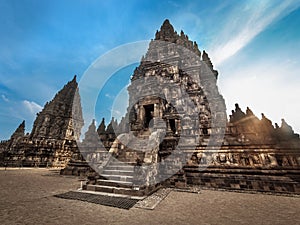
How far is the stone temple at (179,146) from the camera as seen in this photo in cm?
684

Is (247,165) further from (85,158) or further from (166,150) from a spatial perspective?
(85,158)

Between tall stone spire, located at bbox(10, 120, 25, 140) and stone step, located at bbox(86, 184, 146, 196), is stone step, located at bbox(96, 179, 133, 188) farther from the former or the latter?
tall stone spire, located at bbox(10, 120, 25, 140)

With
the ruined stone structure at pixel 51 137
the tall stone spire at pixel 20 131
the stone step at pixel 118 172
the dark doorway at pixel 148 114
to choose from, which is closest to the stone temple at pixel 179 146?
the stone step at pixel 118 172

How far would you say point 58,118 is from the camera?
33906 mm

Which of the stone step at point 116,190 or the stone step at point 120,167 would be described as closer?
the stone step at point 116,190

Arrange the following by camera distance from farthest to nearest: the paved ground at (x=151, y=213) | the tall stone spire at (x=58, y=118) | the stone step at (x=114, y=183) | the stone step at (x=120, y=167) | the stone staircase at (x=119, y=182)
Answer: the tall stone spire at (x=58, y=118), the stone step at (x=120, y=167), the stone step at (x=114, y=183), the stone staircase at (x=119, y=182), the paved ground at (x=151, y=213)

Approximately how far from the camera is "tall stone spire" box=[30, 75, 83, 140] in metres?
31.8

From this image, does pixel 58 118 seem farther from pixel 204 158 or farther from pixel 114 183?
pixel 204 158

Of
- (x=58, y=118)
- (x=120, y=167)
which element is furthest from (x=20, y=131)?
(x=120, y=167)

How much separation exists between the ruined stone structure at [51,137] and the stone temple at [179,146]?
1.10 ft

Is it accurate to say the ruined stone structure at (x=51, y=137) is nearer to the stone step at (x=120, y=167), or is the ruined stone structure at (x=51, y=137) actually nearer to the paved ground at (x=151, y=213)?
the stone step at (x=120, y=167)

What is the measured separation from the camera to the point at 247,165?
7.66m

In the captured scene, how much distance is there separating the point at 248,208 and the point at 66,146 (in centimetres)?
2754

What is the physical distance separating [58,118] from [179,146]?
34.4 m
